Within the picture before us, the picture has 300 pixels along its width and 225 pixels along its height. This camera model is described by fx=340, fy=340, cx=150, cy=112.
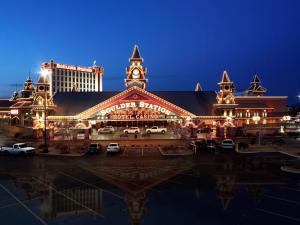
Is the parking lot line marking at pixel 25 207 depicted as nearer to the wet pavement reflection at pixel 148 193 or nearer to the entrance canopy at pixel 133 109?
the wet pavement reflection at pixel 148 193

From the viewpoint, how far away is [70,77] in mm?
184875

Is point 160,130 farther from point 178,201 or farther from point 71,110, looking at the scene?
point 178,201

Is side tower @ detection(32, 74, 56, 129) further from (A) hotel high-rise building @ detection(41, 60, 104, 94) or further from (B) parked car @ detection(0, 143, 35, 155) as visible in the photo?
(A) hotel high-rise building @ detection(41, 60, 104, 94)

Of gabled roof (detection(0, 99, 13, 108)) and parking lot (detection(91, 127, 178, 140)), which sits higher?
gabled roof (detection(0, 99, 13, 108))

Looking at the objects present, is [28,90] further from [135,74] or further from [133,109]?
[133,109]

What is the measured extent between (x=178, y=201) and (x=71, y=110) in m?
47.7

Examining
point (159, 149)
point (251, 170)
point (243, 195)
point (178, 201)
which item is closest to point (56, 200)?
point (178, 201)

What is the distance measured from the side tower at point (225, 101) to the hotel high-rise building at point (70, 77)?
123 metres

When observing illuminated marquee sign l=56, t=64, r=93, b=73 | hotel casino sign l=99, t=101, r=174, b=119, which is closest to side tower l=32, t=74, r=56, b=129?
hotel casino sign l=99, t=101, r=174, b=119

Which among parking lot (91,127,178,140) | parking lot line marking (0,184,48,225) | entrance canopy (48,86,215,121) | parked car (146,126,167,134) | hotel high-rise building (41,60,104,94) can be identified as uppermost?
hotel high-rise building (41,60,104,94)

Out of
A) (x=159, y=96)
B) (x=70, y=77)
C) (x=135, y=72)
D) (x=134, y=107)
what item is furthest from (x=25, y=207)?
(x=70, y=77)

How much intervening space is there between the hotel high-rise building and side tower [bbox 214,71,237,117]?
405ft

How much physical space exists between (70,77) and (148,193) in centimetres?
17033

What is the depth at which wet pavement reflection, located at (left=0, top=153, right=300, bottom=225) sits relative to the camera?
1716cm
